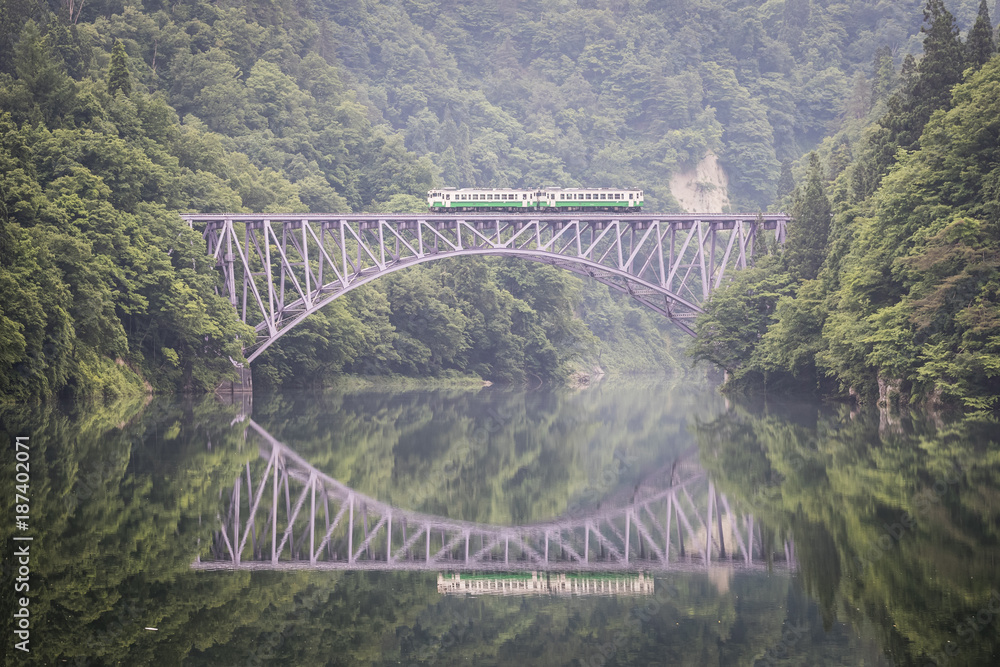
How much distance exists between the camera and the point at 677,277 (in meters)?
136

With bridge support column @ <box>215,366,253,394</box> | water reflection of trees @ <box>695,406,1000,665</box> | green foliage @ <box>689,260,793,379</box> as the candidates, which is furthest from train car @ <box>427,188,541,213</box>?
water reflection of trees @ <box>695,406,1000,665</box>

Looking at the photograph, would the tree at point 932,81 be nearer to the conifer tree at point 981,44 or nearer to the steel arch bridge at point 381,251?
the conifer tree at point 981,44

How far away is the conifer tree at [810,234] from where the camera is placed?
63.6 meters

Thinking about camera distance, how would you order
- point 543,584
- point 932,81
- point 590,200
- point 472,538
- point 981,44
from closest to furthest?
point 543,584 → point 472,538 → point 932,81 → point 981,44 → point 590,200

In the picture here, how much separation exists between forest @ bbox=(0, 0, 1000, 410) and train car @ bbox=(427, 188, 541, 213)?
9.75 meters

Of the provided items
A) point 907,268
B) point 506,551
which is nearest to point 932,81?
point 907,268

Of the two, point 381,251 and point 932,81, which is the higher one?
point 932,81

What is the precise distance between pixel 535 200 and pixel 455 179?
245ft

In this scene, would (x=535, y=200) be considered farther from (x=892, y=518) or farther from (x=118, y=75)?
(x=892, y=518)

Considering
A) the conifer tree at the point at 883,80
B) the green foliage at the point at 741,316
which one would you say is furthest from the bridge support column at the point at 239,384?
the conifer tree at the point at 883,80

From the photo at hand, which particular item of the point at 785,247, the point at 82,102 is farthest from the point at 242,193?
the point at 785,247

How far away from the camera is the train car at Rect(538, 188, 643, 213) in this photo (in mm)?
74438

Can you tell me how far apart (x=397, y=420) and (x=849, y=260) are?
21148 millimetres

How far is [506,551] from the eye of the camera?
763 inches
